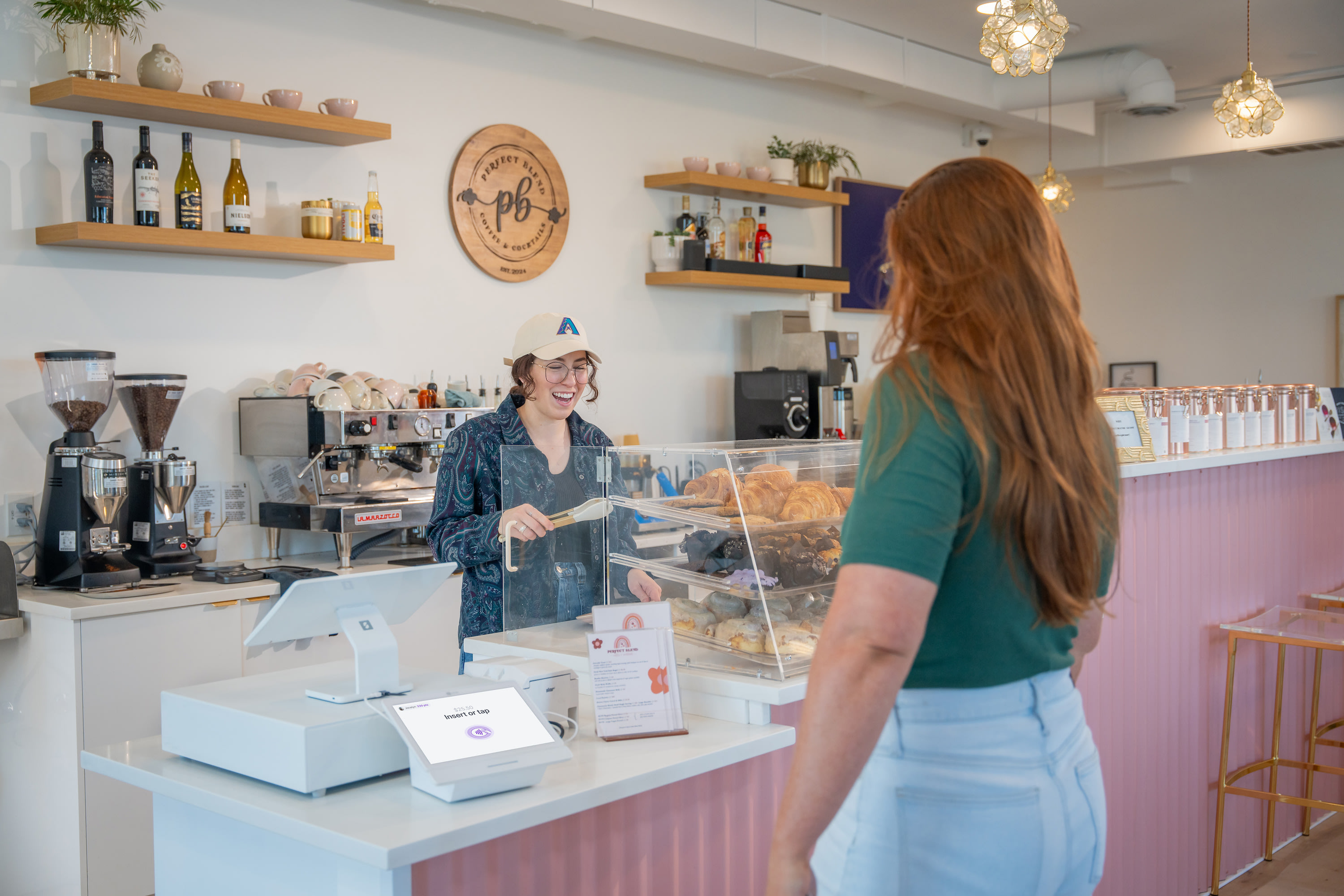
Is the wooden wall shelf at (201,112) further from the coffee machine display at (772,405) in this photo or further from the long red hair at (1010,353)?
the long red hair at (1010,353)

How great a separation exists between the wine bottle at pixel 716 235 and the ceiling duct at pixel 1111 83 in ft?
6.79

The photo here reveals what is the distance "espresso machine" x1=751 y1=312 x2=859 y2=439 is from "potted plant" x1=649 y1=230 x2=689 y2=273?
0.63 m

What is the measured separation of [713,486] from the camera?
78.5 inches

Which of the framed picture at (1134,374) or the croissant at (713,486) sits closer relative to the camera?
the croissant at (713,486)

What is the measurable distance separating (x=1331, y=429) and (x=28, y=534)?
4368 mm

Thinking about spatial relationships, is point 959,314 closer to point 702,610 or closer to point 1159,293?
point 702,610

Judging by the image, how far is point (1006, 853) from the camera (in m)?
1.22

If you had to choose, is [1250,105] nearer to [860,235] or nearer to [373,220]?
[860,235]

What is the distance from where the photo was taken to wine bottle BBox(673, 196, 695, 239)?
5102 mm

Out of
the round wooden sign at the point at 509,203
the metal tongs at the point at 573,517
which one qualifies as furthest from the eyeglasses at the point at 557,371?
the round wooden sign at the point at 509,203

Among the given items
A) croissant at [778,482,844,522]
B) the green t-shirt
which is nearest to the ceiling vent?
croissant at [778,482,844,522]

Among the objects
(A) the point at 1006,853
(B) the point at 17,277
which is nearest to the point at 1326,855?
(A) the point at 1006,853

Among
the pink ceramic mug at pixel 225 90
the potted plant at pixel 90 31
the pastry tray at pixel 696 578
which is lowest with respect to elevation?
the pastry tray at pixel 696 578

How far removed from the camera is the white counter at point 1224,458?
298 cm
